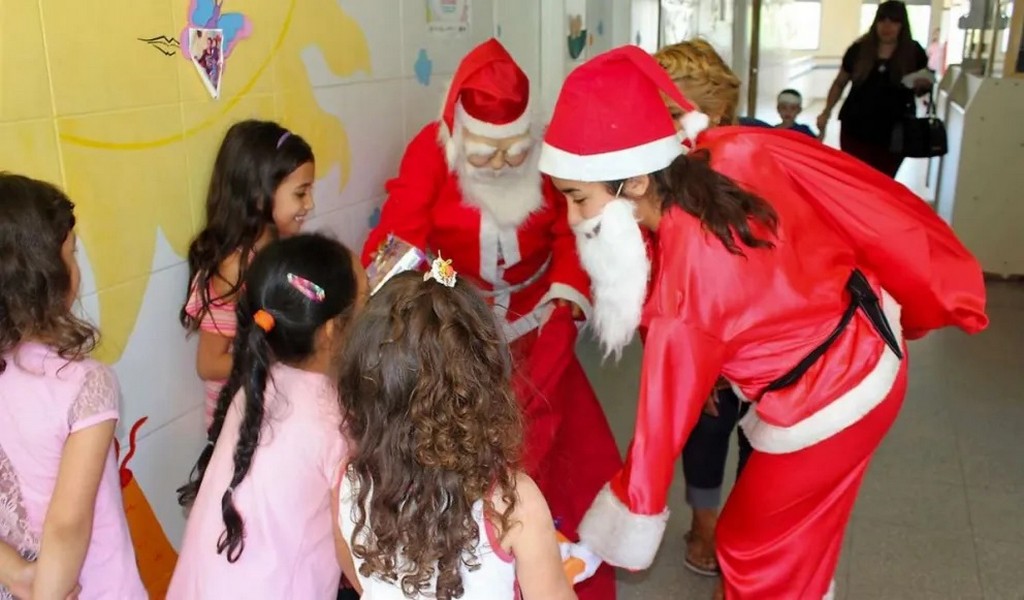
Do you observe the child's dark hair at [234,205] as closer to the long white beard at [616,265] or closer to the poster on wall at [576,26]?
the long white beard at [616,265]

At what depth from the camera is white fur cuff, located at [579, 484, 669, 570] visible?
1.46m

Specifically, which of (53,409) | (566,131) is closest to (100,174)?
(53,409)

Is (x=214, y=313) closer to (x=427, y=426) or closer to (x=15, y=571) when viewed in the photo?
(x=15, y=571)

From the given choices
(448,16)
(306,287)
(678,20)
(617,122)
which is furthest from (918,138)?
(306,287)

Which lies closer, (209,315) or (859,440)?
(859,440)

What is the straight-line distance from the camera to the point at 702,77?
2.00 m

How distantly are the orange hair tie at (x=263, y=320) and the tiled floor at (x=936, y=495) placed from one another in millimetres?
1291

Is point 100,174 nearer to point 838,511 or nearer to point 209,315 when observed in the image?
point 209,315

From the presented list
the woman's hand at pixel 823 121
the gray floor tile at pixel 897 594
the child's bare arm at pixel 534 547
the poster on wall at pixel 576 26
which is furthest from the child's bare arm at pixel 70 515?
the woman's hand at pixel 823 121

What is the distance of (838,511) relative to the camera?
164 centimetres

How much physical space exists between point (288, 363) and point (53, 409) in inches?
13.3

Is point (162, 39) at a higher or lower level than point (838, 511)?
higher

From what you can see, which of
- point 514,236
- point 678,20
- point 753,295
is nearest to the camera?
point 753,295

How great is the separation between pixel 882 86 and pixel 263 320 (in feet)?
13.4
